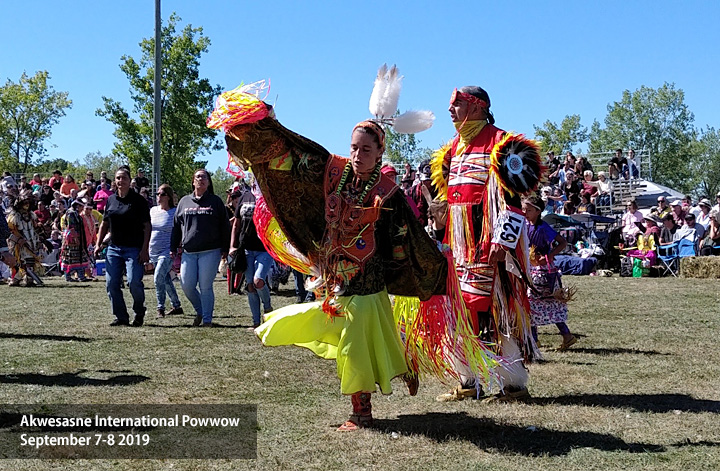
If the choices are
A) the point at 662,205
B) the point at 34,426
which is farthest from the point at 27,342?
the point at 662,205

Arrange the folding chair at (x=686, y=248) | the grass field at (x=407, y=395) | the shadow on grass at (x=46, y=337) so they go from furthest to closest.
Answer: the folding chair at (x=686, y=248)
the shadow on grass at (x=46, y=337)
the grass field at (x=407, y=395)

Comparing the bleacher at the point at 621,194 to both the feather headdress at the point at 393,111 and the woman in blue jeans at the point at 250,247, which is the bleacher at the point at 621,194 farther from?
the feather headdress at the point at 393,111

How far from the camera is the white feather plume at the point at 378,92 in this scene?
5520mm

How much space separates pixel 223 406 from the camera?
19.5ft

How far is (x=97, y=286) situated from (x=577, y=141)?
60.8 meters

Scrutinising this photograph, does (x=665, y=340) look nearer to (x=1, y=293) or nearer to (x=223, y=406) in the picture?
(x=223, y=406)

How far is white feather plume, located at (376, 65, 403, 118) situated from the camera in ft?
18.1

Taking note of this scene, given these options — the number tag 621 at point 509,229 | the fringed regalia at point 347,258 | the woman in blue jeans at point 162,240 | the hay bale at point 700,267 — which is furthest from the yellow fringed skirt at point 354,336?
the hay bale at point 700,267

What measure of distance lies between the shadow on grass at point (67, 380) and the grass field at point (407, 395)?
2cm

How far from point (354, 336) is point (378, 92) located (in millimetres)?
1699

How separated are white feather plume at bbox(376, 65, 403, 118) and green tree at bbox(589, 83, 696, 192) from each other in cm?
7233

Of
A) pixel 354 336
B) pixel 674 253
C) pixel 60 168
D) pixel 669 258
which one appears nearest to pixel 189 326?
pixel 354 336

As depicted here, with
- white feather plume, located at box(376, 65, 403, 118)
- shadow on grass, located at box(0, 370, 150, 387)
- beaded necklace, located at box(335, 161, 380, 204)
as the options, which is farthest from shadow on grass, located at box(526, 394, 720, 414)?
shadow on grass, located at box(0, 370, 150, 387)

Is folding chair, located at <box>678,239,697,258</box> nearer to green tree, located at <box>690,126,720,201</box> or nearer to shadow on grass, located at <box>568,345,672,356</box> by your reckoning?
shadow on grass, located at <box>568,345,672,356</box>
